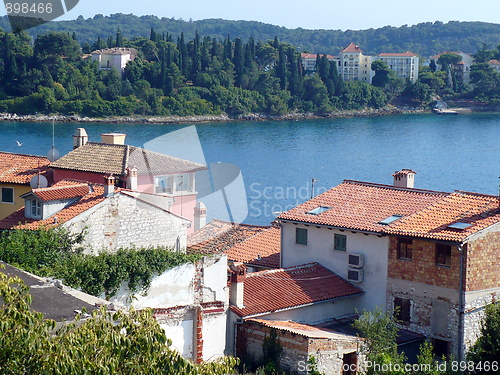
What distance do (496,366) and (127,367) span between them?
998 centimetres

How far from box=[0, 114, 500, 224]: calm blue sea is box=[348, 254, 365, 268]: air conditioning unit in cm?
1338

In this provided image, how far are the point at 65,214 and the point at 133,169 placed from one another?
406 cm

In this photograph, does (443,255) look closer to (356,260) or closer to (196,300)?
(356,260)

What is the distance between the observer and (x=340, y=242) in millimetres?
20422

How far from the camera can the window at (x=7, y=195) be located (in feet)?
75.7

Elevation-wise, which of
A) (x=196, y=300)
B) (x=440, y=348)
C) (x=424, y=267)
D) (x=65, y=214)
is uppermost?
(x=65, y=214)

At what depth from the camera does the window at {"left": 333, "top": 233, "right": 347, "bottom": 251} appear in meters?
20.3

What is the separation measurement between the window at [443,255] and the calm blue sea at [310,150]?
15.2 meters

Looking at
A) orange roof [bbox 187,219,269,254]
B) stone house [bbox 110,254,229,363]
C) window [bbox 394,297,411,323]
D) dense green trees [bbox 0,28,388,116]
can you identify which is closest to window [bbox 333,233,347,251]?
window [bbox 394,297,411,323]

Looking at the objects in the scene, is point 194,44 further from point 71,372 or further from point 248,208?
point 71,372

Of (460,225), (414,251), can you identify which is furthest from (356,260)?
(460,225)

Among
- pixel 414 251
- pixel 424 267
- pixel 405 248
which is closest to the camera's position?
pixel 424 267

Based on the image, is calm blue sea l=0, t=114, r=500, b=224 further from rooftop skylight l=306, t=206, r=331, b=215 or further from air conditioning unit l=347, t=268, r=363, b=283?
air conditioning unit l=347, t=268, r=363, b=283

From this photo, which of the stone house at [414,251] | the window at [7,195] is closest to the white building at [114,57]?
the window at [7,195]
